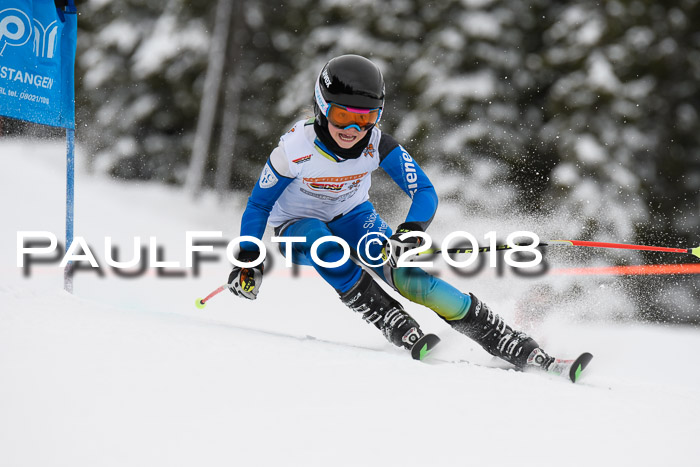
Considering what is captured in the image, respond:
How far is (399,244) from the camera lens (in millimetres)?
3293

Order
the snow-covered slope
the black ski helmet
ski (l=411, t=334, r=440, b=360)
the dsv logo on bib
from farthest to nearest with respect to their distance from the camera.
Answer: the dsv logo on bib
the black ski helmet
ski (l=411, t=334, r=440, b=360)
the snow-covered slope

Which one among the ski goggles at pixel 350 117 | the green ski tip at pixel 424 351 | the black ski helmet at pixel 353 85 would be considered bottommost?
the green ski tip at pixel 424 351

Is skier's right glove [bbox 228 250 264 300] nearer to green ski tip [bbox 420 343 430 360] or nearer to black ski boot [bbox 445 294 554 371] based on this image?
green ski tip [bbox 420 343 430 360]

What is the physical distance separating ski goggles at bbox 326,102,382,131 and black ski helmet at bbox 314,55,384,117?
0.02 meters

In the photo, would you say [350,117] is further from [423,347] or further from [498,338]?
[498,338]

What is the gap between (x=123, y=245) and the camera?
373 inches

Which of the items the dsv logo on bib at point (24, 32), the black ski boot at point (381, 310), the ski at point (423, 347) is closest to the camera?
the ski at point (423, 347)

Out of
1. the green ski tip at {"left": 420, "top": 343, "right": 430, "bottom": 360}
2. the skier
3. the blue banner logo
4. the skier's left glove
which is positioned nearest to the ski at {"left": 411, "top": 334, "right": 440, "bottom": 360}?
the green ski tip at {"left": 420, "top": 343, "right": 430, "bottom": 360}

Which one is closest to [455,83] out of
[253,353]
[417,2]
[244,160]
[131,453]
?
[417,2]

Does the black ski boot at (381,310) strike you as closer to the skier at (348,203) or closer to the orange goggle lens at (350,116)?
the skier at (348,203)

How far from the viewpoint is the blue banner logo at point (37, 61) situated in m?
3.80

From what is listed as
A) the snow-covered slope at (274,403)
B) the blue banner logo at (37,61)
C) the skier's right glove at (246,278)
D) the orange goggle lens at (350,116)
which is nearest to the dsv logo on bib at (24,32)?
the blue banner logo at (37,61)

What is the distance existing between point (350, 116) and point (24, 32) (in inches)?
82.8

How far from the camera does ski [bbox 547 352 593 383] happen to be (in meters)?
3.10
